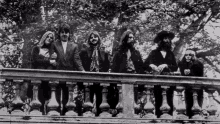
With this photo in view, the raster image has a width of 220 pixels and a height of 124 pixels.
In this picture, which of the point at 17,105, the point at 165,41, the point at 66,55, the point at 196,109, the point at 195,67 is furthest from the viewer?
the point at 165,41

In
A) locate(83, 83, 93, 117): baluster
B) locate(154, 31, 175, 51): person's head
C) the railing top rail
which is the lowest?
locate(83, 83, 93, 117): baluster

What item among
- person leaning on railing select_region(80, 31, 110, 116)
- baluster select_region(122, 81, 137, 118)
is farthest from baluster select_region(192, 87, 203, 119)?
person leaning on railing select_region(80, 31, 110, 116)

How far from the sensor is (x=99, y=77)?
20.3ft

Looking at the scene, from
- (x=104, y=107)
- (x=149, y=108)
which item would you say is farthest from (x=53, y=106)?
(x=149, y=108)

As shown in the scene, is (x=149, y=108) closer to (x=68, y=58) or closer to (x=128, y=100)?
(x=128, y=100)

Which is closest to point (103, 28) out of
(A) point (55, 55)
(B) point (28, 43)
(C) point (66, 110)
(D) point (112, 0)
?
(D) point (112, 0)

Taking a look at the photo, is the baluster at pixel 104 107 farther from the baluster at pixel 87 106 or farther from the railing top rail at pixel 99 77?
the railing top rail at pixel 99 77

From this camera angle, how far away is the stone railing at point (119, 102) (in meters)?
5.71

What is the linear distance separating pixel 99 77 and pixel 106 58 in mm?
973

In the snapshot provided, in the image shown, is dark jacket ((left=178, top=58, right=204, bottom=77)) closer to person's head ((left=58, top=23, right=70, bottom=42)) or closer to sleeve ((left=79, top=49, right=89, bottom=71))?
sleeve ((left=79, top=49, right=89, bottom=71))

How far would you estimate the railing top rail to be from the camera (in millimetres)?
5852

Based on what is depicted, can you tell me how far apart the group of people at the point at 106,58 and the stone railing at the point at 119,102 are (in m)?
0.23

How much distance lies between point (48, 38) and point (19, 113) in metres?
1.75

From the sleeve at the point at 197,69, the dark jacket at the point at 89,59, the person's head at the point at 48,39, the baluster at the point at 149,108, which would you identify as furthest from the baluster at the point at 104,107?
the sleeve at the point at 197,69
